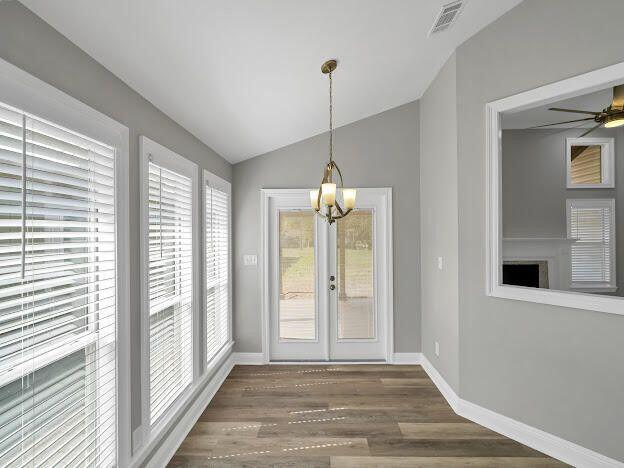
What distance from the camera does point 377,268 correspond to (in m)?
4.20

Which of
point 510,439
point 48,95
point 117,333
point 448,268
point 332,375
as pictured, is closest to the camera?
point 48,95

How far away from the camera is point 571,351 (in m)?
2.40

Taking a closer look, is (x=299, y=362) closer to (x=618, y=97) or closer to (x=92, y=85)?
(x=92, y=85)

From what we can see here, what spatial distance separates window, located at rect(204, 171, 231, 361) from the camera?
11.1 feet

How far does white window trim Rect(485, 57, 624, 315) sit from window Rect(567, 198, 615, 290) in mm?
2402

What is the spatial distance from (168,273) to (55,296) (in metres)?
1.04

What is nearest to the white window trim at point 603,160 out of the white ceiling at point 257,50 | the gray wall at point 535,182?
the gray wall at point 535,182

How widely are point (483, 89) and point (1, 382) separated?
3.46 meters

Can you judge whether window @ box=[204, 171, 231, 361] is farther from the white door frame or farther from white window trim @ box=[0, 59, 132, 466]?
white window trim @ box=[0, 59, 132, 466]

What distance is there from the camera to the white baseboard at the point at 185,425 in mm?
2309

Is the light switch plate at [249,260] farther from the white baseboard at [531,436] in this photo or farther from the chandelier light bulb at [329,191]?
the white baseboard at [531,436]

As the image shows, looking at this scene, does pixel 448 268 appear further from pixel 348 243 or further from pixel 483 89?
pixel 483 89

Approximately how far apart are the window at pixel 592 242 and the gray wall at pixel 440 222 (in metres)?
2.04

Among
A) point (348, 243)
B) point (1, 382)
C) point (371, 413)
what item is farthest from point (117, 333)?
point (348, 243)
